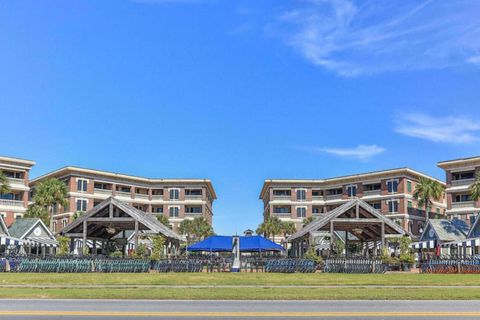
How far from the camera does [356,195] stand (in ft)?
293

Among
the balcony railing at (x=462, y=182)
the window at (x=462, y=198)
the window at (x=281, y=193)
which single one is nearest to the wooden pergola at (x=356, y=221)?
the balcony railing at (x=462, y=182)

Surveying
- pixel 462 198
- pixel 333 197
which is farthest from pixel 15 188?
pixel 462 198

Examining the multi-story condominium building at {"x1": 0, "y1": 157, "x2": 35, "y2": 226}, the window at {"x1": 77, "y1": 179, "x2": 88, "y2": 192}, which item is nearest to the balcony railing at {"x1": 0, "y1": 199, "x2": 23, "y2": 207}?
the multi-story condominium building at {"x1": 0, "y1": 157, "x2": 35, "y2": 226}

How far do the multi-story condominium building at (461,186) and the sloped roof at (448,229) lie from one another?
811 inches

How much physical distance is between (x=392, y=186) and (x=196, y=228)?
29805mm

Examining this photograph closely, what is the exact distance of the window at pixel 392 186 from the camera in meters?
83.8

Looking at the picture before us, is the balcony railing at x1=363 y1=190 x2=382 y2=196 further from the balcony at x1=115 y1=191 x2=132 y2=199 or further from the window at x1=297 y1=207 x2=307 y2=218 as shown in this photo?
the balcony at x1=115 y1=191 x2=132 y2=199

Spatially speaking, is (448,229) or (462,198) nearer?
(448,229)

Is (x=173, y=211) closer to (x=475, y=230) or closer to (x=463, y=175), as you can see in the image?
(x=463, y=175)

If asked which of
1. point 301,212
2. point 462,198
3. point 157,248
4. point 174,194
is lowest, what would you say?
point 157,248

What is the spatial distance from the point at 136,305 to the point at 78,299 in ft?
7.64

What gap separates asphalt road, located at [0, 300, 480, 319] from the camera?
12203 mm

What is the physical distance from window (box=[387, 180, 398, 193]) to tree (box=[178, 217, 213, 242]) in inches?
1084

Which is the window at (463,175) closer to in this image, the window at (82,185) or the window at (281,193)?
the window at (281,193)
